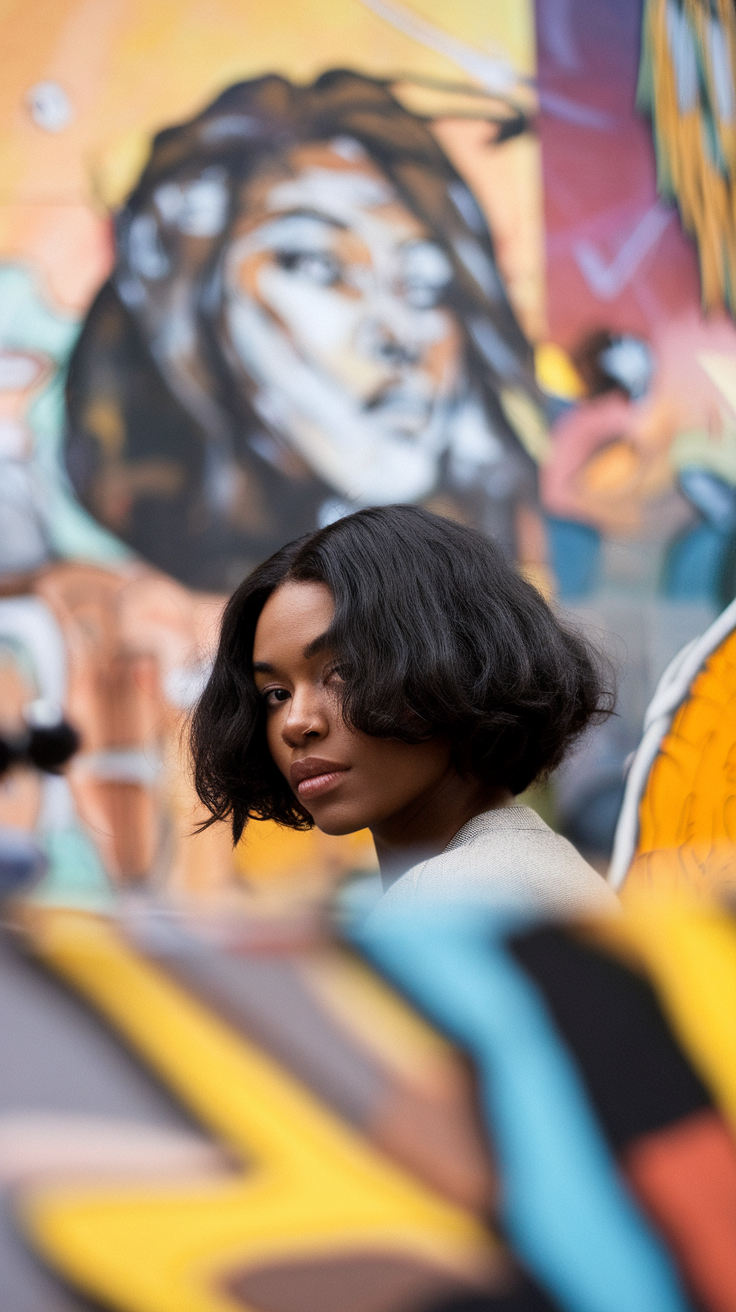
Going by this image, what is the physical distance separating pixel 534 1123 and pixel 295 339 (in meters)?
5.65

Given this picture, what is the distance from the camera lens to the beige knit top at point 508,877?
1.74m

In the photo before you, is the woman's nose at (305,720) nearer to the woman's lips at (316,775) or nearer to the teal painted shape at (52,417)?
the woman's lips at (316,775)

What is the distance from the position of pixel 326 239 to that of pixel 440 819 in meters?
4.67

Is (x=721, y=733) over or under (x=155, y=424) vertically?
under

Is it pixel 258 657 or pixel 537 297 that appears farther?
pixel 537 297

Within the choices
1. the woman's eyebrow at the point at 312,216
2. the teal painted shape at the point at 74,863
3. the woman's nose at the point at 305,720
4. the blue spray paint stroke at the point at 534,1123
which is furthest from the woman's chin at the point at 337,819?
the woman's eyebrow at the point at 312,216

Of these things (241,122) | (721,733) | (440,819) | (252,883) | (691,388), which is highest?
(241,122)

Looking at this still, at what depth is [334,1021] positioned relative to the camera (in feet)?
2.25

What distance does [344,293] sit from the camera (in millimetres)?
5992

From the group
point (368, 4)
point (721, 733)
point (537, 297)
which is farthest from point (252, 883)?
point (368, 4)

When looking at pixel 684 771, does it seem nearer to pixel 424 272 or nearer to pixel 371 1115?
pixel 424 272

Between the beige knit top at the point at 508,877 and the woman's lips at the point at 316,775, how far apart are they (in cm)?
23

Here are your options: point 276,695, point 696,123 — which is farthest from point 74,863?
point 696,123

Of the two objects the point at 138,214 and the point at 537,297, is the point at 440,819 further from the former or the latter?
the point at 138,214
